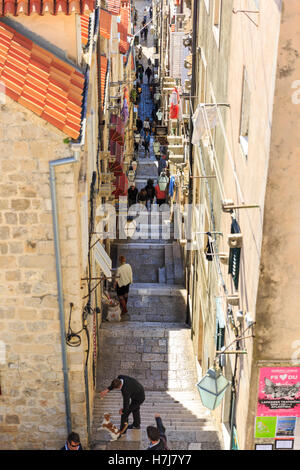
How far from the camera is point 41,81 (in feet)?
30.5

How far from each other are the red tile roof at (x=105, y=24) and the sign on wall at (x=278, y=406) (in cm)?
1304

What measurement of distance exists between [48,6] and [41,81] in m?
1.20

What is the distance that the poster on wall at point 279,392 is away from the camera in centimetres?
827

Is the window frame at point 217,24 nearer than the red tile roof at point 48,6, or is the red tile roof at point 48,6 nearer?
the red tile roof at point 48,6

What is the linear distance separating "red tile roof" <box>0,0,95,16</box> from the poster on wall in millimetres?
5829

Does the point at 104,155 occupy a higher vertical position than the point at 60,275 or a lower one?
higher

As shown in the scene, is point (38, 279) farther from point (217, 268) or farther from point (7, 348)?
point (217, 268)

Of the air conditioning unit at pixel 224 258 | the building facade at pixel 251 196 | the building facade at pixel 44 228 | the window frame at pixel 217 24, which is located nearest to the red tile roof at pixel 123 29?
the window frame at pixel 217 24

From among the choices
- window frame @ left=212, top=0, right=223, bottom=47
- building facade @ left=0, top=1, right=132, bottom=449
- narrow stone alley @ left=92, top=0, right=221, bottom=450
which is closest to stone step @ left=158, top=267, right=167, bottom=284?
narrow stone alley @ left=92, top=0, right=221, bottom=450

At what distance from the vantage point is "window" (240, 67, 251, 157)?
851 cm

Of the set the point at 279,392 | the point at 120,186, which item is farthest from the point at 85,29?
the point at 279,392

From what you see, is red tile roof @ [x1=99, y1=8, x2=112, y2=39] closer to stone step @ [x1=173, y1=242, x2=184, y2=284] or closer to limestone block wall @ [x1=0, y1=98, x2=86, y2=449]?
stone step @ [x1=173, y1=242, x2=184, y2=284]

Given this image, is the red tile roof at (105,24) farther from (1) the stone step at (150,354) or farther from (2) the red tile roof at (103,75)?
(1) the stone step at (150,354)

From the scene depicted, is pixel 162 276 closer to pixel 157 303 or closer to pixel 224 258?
pixel 157 303
